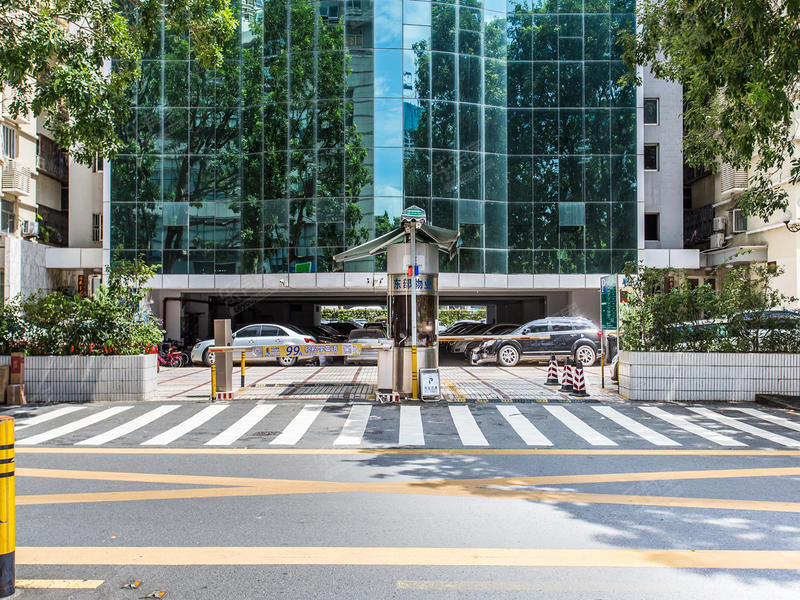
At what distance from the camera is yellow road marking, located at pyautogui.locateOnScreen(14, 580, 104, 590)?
14.2 feet

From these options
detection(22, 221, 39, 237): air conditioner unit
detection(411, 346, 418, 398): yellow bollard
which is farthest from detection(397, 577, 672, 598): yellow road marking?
detection(22, 221, 39, 237): air conditioner unit

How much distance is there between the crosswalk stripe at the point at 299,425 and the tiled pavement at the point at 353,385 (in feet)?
4.05

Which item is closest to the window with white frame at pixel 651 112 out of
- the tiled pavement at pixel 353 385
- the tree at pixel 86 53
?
the tiled pavement at pixel 353 385

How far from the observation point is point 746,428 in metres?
10.3

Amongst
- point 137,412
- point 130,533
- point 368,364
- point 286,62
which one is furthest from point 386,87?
point 130,533

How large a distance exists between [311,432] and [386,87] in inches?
733

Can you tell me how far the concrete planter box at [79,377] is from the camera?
12.9 m

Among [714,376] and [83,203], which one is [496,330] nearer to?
[714,376]

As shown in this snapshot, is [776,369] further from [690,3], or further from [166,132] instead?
[166,132]

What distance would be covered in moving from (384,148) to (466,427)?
17.2 metres

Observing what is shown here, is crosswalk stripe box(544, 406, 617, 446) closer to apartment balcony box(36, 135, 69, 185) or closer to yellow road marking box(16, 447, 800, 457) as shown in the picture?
yellow road marking box(16, 447, 800, 457)

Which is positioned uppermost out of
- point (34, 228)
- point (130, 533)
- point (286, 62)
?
Answer: point (286, 62)

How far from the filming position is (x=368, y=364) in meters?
23.6

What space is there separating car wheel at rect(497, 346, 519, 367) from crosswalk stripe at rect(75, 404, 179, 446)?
12.9 metres
